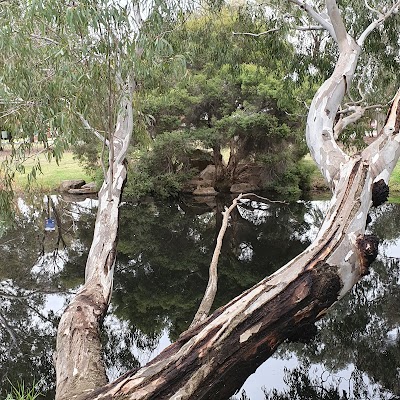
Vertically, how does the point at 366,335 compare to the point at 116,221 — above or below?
below

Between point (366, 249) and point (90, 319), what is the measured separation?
4.62ft

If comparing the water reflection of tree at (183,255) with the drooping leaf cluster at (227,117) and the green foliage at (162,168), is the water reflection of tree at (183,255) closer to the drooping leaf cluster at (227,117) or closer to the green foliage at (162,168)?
the green foliage at (162,168)

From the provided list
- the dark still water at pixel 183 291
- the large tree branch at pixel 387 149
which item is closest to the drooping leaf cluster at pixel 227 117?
the dark still water at pixel 183 291

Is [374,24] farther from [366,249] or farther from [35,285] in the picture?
[35,285]

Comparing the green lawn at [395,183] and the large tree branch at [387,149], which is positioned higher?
the green lawn at [395,183]

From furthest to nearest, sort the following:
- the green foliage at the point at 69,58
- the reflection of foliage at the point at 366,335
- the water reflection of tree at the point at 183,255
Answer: the water reflection of tree at the point at 183,255, the reflection of foliage at the point at 366,335, the green foliage at the point at 69,58

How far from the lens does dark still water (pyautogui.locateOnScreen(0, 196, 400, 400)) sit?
3.69m

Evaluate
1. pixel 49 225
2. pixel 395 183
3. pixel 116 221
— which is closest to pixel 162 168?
pixel 49 225

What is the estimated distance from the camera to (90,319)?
2.54 meters

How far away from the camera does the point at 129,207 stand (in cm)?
1090

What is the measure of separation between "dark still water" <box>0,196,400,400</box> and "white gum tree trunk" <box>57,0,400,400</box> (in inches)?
54.5

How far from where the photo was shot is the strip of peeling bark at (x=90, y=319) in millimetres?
2016

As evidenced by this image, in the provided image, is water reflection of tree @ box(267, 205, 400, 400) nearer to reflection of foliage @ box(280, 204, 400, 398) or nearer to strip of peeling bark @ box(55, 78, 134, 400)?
reflection of foliage @ box(280, 204, 400, 398)

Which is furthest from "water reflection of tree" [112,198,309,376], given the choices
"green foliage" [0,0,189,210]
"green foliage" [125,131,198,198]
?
"green foliage" [0,0,189,210]
